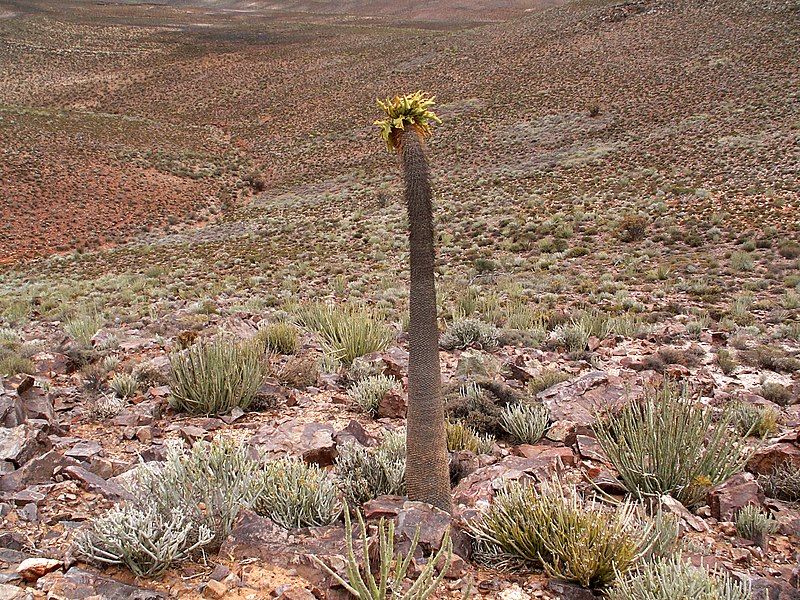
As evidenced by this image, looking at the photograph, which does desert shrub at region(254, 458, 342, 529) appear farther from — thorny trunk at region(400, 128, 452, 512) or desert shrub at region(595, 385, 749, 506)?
desert shrub at region(595, 385, 749, 506)

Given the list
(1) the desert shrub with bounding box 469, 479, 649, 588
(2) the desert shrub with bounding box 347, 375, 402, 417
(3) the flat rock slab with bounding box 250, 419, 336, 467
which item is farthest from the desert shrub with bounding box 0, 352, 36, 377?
(1) the desert shrub with bounding box 469, 479, 649, 588

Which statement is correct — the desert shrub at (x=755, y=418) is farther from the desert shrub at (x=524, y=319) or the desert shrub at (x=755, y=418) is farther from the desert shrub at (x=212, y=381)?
the desert shrub at (x=212, y=381)

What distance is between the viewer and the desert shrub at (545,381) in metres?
6.87

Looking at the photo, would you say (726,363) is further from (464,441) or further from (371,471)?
(371,471)

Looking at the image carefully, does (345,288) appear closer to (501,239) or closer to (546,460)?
(501,239)

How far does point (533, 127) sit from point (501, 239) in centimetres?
1720

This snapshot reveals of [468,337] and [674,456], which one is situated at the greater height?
[674,456]

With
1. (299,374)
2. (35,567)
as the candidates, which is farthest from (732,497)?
(299,374)

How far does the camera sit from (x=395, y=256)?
21109 millimetres

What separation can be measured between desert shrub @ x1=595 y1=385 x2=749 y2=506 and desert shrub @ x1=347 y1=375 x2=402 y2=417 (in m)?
2.39

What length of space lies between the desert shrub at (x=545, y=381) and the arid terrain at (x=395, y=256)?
91 mm

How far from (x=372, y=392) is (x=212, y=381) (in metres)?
1.58

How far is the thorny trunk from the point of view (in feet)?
12.6

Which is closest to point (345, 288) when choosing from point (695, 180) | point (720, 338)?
point (720, 338)
